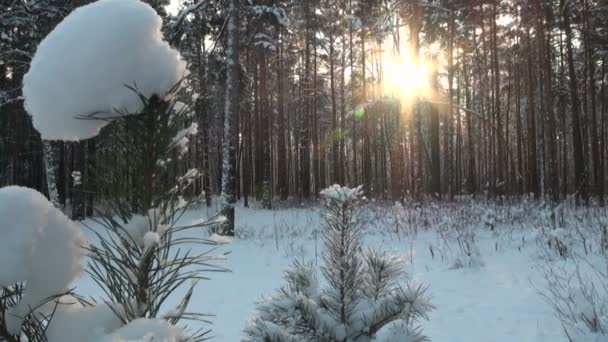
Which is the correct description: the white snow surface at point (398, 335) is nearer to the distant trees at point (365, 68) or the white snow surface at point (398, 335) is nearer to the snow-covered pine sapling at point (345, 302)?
the snow-covered pine sapling at point (345, 302)

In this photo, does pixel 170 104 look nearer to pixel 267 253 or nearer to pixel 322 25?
pixel 267 253

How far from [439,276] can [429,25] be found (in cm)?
1440

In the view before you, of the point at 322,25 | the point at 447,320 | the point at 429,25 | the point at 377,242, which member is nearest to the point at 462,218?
the point at 377,242

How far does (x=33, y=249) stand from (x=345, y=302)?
0.88m

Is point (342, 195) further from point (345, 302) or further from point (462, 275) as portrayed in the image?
point (462, 275)

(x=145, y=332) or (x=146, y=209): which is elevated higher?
(x=146, y=209)

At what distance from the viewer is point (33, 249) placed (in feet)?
1.88

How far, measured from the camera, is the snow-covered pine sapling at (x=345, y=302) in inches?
44.8

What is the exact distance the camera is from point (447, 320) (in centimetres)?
296

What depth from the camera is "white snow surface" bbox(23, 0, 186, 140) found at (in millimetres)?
665

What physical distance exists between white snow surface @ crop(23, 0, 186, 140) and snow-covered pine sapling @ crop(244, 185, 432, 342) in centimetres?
69

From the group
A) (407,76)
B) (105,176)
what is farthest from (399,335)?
(407,76)

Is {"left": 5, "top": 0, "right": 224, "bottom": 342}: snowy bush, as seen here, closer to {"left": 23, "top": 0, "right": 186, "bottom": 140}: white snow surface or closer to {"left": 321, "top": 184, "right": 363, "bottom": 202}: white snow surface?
{"left": 23, "top": 0, "right": 186, "bottom": 140}: white snow surface

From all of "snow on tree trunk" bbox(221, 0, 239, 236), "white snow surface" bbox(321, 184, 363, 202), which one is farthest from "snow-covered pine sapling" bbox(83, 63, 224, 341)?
"snow on tree trunk" bbox(221, 0, 239, 236)
